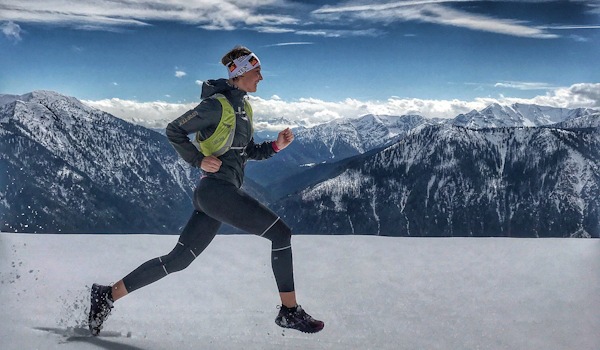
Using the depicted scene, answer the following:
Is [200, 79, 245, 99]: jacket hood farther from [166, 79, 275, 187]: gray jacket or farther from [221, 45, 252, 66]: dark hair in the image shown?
[221, 45, 252, 66]: dark hair

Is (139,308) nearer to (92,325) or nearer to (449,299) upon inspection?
(92,325)

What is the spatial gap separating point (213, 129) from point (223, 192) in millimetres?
451

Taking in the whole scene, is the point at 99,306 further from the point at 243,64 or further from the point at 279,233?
the point at 243,64

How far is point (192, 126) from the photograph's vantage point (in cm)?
382

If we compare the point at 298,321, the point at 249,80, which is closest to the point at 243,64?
the point at 249,80

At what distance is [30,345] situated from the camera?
3.73 m

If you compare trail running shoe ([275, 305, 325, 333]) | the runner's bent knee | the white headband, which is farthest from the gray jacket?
trail running shoe ([275, 305, 325, 333])

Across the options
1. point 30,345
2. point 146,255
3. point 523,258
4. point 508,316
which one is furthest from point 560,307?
point 146,255

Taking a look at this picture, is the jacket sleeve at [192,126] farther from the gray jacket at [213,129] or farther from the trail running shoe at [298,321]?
the trail running shoe at [298,321]

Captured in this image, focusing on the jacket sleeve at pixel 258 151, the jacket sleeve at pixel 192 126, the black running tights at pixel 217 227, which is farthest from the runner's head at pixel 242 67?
the black running tights at pixel 217 227

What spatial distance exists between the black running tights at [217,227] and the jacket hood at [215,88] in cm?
61

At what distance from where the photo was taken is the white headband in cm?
402

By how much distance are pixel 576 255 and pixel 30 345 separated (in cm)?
674

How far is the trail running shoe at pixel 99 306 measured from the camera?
13.4 ft
